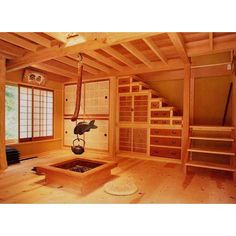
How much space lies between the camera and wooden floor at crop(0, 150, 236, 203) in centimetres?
226

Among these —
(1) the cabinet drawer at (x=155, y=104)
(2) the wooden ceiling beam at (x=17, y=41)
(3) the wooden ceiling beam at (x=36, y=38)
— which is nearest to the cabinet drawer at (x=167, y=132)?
(1) the cabinet drawer at (x=155, y=104)

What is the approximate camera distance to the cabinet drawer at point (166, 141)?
4.12 meters

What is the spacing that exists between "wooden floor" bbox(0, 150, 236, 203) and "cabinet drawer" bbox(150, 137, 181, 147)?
0.62 m

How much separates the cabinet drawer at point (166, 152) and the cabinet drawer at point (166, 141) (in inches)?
4.7

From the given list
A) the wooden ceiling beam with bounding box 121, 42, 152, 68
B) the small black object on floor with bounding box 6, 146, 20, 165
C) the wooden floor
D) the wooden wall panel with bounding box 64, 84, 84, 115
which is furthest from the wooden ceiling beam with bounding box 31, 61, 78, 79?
the wooden floor

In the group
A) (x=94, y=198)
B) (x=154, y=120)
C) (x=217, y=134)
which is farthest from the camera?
(x=154, y=120)

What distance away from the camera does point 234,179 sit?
3014 mm

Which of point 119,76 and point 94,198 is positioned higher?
point 119,76

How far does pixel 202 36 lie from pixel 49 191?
3398 mm

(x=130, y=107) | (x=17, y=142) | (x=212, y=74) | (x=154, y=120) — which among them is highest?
(x=212, y=74)
